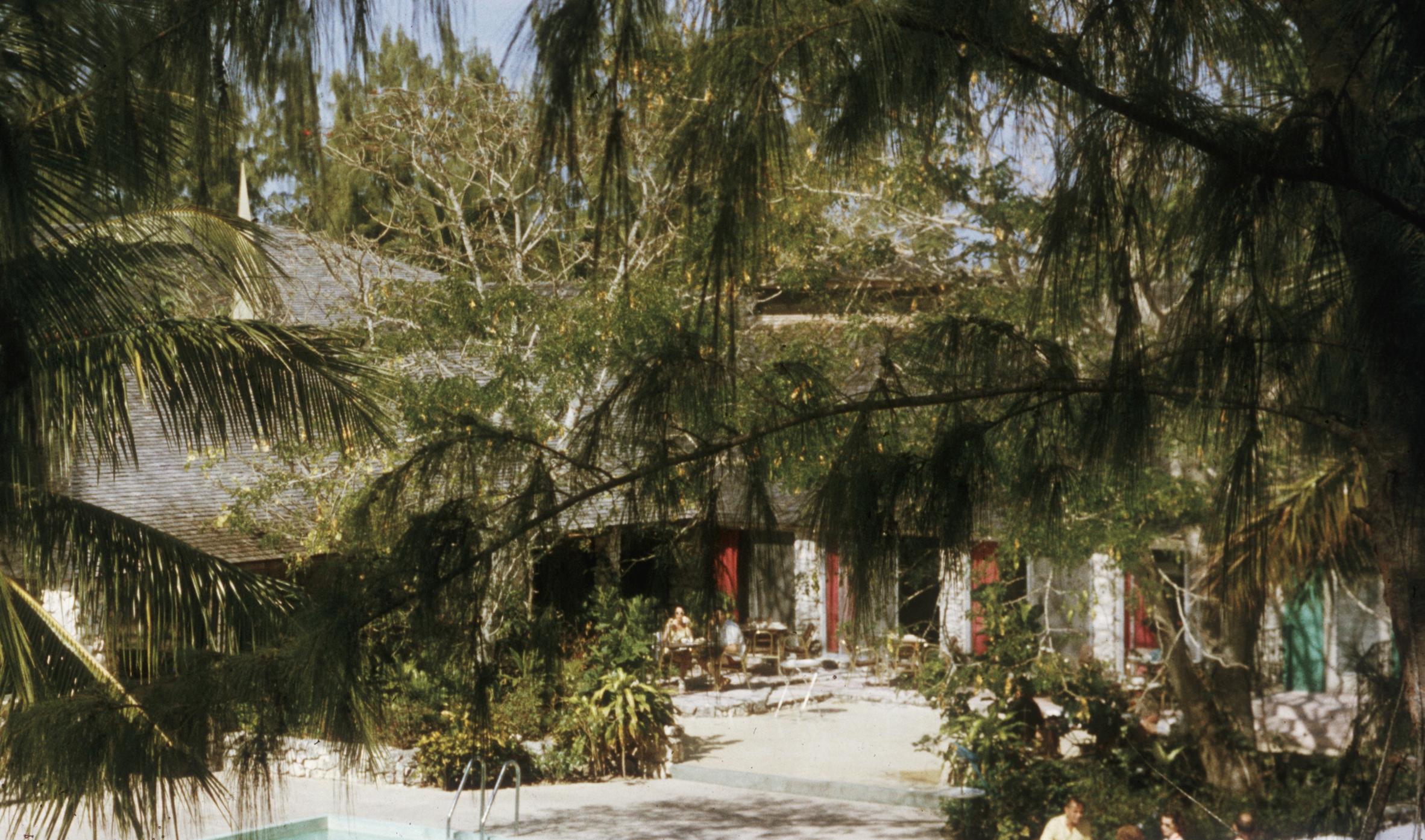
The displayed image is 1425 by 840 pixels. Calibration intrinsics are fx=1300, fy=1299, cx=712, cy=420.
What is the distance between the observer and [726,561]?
13.1 ft

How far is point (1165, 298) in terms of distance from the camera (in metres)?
9.16

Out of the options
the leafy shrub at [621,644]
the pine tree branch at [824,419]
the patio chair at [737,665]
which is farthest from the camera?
the patio chair at [737,665]

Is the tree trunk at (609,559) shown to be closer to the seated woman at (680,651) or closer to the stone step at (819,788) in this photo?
the stone step at (819,788)

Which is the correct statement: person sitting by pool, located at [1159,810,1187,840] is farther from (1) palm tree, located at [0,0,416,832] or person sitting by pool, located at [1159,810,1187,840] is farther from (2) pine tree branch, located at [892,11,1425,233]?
(2) pine tree branch, located at [892,11,1425,233]

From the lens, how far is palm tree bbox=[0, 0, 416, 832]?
3477mm

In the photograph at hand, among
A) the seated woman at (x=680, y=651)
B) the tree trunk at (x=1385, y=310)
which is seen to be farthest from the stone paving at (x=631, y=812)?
the tree trunk at (x=1385, y=310)

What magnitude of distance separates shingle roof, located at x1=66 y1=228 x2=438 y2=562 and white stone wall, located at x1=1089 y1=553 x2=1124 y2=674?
714cm

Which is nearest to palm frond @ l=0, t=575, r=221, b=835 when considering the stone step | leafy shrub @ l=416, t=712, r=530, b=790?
the stone step

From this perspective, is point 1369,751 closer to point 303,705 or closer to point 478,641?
point 478,641

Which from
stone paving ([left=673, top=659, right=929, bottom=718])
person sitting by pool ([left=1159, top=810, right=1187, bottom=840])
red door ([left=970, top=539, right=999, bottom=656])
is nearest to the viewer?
person sitting by pool ([left=1159, top=810, right=1187, bottom=840])

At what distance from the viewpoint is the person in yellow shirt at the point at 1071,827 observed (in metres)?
9.59

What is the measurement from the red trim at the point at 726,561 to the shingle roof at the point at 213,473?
820cm

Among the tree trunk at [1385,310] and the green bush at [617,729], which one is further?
the green bush at [617,729]

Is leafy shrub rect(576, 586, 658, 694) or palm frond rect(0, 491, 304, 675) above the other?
palm frond rect(0, 491, 304, 675)
